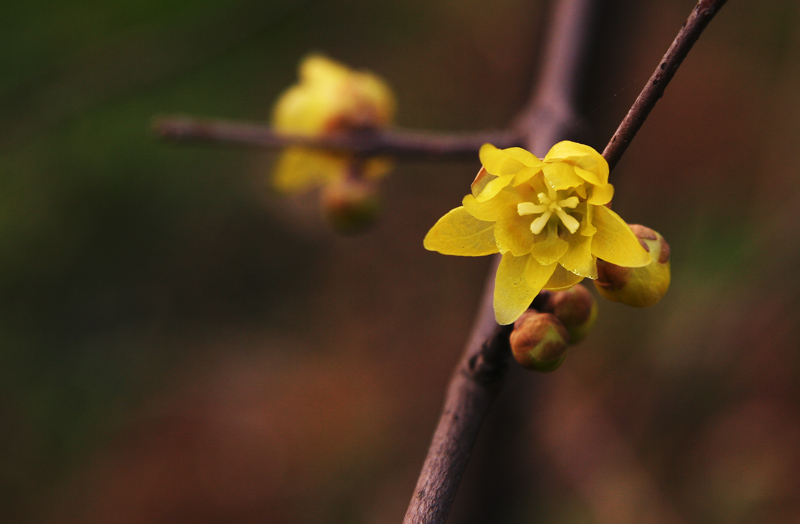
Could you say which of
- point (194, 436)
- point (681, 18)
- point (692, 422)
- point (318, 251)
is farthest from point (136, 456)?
point (681, 18)

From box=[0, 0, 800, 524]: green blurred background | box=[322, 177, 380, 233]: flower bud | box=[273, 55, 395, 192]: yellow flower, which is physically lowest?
box=[0, 0, 800, 524]: green blurred background

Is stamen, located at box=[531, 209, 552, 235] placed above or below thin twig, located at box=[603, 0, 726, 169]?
below

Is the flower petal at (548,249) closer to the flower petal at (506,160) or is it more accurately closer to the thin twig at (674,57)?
the flower petal at (506,160)

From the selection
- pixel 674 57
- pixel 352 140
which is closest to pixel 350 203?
pixel 352 140

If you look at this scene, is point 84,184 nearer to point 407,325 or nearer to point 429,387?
point 407,325

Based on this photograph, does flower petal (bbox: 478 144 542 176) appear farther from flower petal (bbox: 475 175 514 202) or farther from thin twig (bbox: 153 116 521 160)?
thin twig (bbox: 153 116 521 160)

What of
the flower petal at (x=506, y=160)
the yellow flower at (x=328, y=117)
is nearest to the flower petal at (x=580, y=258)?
the flower petal at (x=506, y=160)

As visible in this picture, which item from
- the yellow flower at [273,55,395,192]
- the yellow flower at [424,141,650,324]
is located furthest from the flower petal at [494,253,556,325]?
the yellow flower at [273,55,395,192]

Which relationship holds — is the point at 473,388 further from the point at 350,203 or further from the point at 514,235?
the point at 350,203
